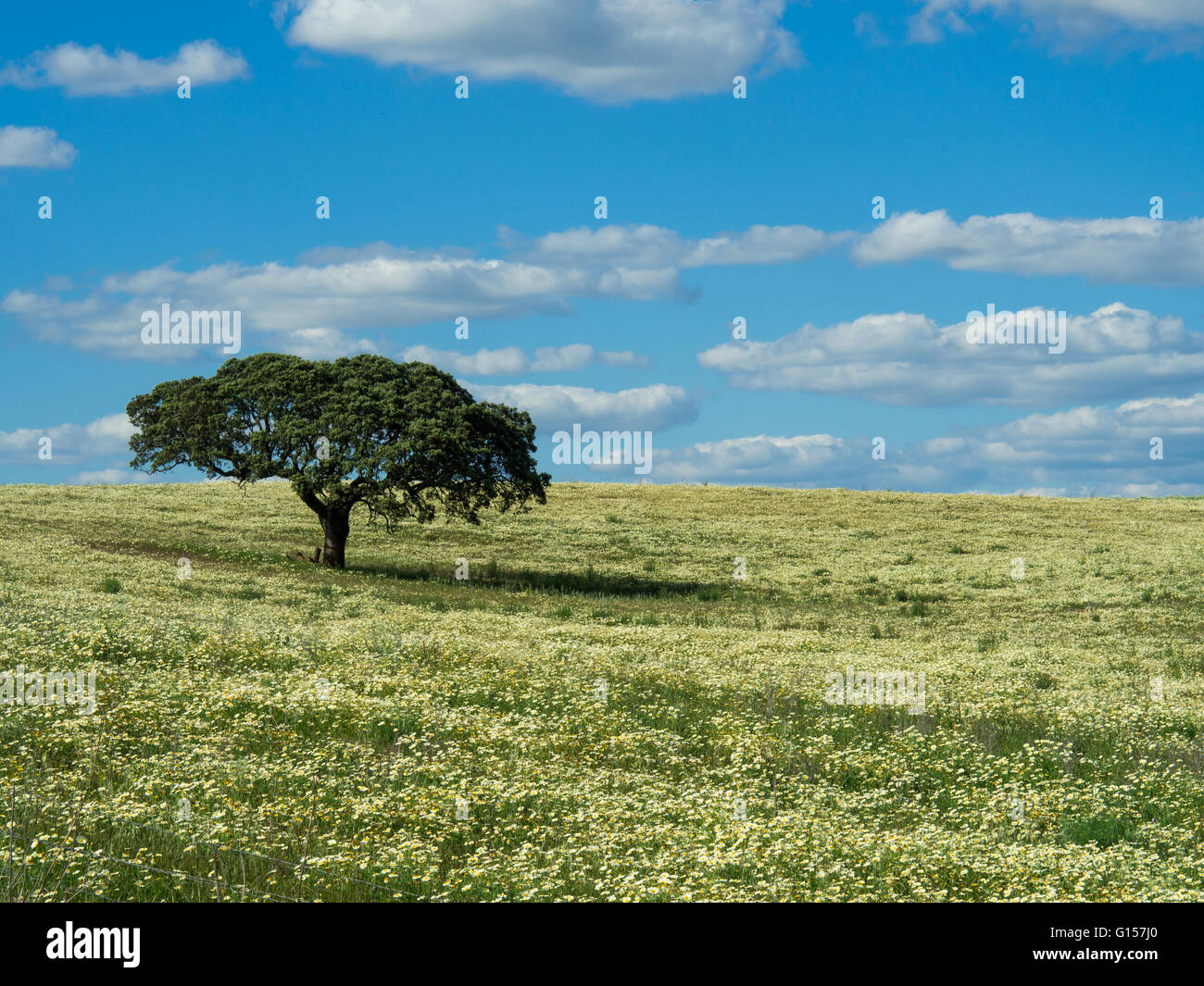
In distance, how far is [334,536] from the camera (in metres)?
47.4

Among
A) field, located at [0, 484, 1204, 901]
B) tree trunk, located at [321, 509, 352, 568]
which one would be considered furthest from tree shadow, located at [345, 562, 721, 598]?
field, located at [0, 484, 1204, 901]

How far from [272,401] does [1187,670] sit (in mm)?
37261

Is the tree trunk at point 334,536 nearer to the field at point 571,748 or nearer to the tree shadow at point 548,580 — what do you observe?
the tree shadow at point 548,580

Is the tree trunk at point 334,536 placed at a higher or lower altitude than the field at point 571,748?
higher

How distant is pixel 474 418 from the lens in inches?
1837

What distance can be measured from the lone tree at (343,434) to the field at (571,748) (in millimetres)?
6037

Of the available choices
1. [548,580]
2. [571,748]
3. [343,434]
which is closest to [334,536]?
[343,434]

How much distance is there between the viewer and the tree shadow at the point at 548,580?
1743 inches

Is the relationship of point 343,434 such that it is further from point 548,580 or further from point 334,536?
point 548,580

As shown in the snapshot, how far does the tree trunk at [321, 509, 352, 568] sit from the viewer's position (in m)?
47.2

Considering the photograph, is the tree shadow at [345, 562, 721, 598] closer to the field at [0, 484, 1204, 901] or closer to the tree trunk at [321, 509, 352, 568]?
the tree trunk at [321, 509, 352, 568]

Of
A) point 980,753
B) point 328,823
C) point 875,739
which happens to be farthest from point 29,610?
point 980,753

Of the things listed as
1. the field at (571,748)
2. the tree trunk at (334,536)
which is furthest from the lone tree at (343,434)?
the field at (571,748)

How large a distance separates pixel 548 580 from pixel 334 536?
10.2m
